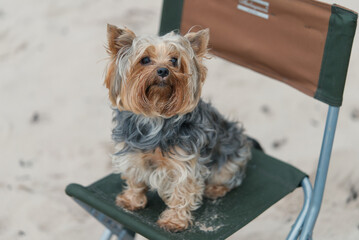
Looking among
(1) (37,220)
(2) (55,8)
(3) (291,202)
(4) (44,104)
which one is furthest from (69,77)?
(3) (291,202)

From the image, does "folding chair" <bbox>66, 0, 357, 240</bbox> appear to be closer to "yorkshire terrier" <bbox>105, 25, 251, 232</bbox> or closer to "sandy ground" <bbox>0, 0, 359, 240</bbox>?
"yorkshire terrier" <bbox>105, 25, 251, 232</bbox>

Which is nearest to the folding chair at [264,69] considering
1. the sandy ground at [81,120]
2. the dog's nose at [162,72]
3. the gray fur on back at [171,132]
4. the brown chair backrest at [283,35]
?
the brown chair backrest at [283,35]

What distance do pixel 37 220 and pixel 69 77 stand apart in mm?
1365

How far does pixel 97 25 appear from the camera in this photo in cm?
458

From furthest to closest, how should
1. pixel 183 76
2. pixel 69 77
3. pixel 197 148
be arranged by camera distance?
pixel 69 77 < pixel 197 148 < pixel 183 76

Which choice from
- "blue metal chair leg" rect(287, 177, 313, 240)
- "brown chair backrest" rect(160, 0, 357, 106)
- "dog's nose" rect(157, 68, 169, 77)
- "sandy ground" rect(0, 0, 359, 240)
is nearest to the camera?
"dog's nose" rect(157, 68, 169, 77)

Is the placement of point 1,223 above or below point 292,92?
below

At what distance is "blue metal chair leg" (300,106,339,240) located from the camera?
6.84 ft

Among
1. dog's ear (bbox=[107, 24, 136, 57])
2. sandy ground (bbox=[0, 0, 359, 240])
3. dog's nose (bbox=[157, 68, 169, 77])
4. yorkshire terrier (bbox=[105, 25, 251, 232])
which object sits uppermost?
dog's ear (bbox=[107, 24, 136, 57])

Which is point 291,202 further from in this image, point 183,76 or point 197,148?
point 183,76

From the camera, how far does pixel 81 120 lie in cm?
389

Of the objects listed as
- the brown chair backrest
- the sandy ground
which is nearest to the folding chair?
the brown chair backrest

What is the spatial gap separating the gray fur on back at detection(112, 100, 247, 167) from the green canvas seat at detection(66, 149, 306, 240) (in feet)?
0.67

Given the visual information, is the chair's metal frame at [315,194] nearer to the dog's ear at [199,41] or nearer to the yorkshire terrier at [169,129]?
the yorkshire terrier at [169,129]
